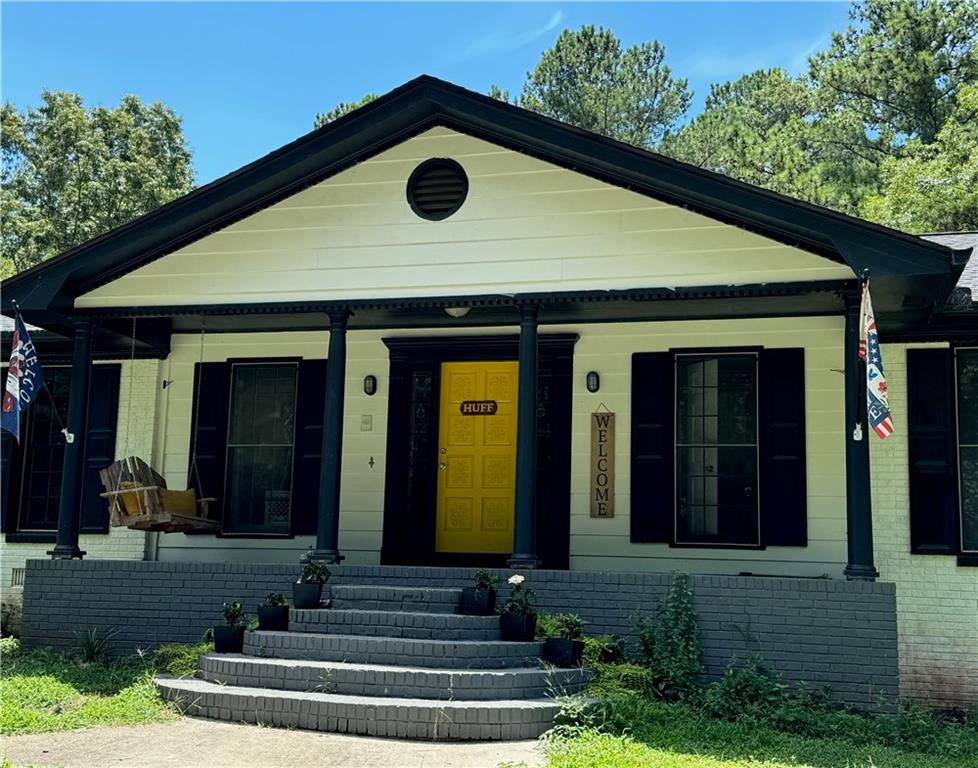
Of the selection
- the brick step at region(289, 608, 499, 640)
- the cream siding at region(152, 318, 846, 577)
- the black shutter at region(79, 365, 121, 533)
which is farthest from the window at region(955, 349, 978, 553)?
the black shutter at region(79, 365, 121, 533)

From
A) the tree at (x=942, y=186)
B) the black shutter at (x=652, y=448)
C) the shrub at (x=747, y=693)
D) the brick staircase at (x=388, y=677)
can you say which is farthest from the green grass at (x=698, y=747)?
the tree at (x=942, y=186)

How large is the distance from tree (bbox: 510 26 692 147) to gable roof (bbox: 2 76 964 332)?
21550 mm

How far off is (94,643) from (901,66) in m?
22.3

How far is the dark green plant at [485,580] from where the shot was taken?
335 inches

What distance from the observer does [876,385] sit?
7.71m

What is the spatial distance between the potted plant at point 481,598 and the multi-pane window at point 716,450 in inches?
94.5

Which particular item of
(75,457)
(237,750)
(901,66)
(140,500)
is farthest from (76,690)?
(901,66)

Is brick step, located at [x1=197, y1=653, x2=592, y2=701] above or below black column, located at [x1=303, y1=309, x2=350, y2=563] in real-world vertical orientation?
below

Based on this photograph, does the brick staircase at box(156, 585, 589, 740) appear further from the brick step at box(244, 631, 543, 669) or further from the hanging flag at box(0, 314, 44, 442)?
the hanging flag at box(0, 314, 44, 442)

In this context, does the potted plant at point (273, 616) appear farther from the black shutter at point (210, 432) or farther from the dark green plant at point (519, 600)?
the black shutter at point (210, 432)

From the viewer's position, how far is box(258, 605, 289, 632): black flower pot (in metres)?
8.55

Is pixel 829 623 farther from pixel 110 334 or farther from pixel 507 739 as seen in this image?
pixel 110 334

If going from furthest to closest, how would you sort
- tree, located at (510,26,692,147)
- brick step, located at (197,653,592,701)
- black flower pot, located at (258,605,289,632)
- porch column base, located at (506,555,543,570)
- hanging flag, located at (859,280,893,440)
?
tree, located at (510,26,692,147) < porch column base, located at (506,555,543,570) < black flower pot, located at (258,605,289,632) < hanging flag, located at (859,280,893,440) < brick step, located at (197,653,592,701)

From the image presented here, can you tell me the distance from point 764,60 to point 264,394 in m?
27.1
